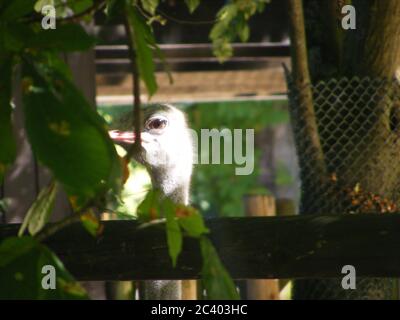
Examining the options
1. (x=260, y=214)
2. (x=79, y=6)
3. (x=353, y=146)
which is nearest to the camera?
(x=79, y=6)

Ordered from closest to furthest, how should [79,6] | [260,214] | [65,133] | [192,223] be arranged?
1. [65,133]
2. [192,223]
3. [79,6]
4. [260,214]

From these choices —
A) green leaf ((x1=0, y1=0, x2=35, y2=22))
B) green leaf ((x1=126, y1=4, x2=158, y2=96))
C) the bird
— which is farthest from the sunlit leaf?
the bird

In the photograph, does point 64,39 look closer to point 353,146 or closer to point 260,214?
point 353,146

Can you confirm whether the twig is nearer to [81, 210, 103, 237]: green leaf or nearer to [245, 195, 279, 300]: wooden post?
[81, 210, 103, 237]: green leaf

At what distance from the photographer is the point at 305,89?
4094 mm

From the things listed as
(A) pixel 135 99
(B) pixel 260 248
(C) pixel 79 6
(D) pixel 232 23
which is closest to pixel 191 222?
(A) pixel 135 99

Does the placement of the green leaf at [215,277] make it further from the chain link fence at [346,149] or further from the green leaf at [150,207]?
the chain link fence at [346,149]

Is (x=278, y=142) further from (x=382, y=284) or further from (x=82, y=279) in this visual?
(x=82, y=279)

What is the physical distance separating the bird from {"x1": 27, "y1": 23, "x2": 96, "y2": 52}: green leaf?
2832 mm

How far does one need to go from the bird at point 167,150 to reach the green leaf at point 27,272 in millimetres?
2861

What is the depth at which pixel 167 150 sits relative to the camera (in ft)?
12.2

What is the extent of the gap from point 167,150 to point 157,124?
113 mm

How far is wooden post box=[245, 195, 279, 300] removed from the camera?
455cm
